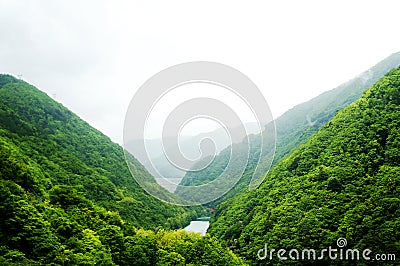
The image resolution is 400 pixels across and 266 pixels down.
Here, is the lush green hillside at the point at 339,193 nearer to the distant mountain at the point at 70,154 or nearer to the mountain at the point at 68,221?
the mountain at the point at 68,221

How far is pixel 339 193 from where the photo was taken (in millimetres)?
26375

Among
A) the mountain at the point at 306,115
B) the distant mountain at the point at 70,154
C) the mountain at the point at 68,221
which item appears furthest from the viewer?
the mountain at the point at 306,115

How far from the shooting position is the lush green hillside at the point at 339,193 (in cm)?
2205

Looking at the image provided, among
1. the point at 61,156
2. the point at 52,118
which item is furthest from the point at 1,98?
the point at 61,156

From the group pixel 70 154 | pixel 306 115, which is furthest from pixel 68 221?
pixel 306 115

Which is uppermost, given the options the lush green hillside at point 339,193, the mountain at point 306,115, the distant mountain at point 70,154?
the distant mountain at point 70,154

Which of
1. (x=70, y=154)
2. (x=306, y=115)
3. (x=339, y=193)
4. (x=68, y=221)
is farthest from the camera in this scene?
(x=306, y=115)

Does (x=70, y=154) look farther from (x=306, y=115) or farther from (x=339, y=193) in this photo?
(x=306, y=115)

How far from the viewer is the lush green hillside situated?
72.3 ft

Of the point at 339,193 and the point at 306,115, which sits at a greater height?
the point at 306,115

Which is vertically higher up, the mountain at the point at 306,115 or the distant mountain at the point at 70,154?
the distant mountain at the point at 70,154

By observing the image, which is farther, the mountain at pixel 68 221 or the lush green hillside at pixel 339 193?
the lush green hillside at pixel 339 193

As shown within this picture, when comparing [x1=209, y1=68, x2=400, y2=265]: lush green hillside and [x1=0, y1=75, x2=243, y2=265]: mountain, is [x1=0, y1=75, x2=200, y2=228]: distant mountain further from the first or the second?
[x1=209, y1=68, x2=400, y2=265]: lush green hillside

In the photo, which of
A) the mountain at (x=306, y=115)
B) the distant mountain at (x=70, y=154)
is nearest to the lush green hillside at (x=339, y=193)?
the distant mountain at (x=70, y=154)
